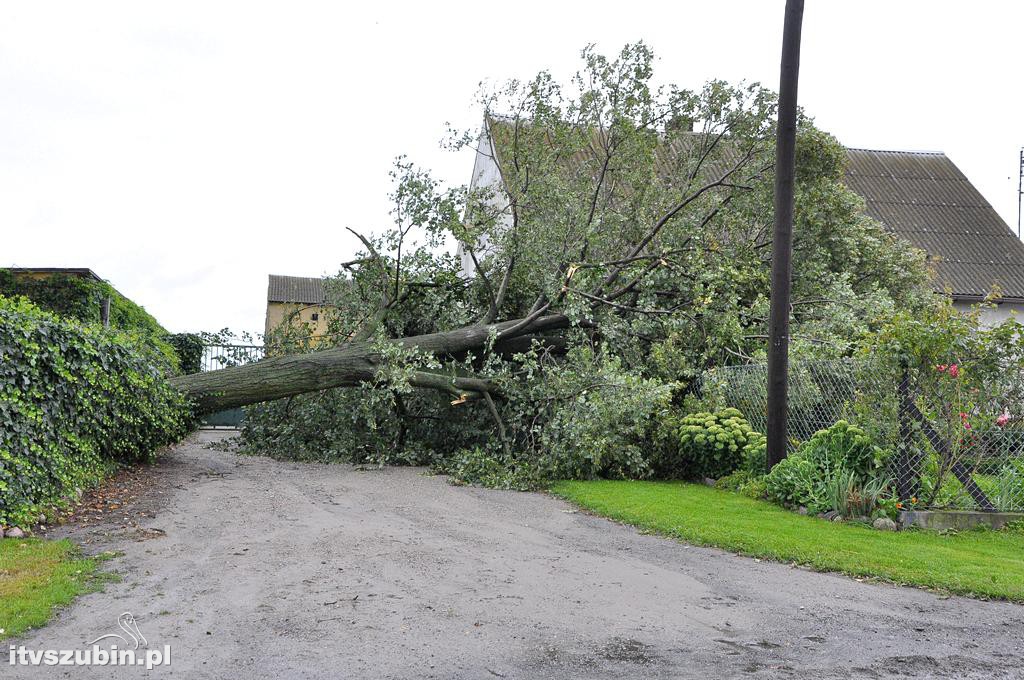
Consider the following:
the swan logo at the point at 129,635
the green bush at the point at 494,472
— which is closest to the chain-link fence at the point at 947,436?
the green bush at the point at 494,472

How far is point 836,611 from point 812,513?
360 cm

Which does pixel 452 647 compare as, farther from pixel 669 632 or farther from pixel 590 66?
pixel 590 66

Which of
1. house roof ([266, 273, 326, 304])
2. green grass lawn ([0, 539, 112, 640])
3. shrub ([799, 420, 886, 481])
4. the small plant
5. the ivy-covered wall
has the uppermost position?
house roof ([266, 273, 326, 304])

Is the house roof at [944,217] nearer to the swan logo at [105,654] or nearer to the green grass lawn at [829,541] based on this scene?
the green grass lawn at [829,541]

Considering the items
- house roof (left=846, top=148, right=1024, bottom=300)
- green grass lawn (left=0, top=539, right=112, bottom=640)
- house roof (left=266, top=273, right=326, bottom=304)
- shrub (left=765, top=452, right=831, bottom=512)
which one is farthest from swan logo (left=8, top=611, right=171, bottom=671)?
house roof (left=266, top=273, right=326, bottom=304)

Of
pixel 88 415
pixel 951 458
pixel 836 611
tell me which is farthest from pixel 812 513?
pixel 88 415

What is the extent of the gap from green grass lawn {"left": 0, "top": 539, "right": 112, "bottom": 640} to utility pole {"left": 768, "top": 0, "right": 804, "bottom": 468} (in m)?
6.85

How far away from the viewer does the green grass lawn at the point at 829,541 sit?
6.01 metres

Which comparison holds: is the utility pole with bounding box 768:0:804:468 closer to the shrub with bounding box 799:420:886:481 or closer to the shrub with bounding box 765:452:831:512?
the shrub with bounding box 765:452:831:512

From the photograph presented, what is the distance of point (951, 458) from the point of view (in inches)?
320

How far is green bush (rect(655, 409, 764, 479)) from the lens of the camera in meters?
11.0

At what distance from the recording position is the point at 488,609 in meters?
4.88

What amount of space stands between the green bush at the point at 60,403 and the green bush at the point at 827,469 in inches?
275

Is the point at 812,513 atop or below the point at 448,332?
below
